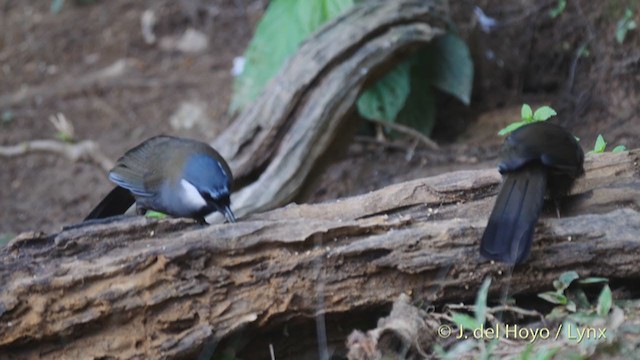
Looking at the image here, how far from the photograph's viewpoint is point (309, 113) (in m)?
5.84

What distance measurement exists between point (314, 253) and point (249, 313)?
0.34m

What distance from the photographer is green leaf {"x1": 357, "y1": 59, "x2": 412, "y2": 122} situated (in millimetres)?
6777

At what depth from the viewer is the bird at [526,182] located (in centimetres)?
358

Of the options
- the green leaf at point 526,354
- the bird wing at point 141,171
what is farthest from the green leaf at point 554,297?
the bird wing at point 141,171

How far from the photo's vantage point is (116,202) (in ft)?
16.5

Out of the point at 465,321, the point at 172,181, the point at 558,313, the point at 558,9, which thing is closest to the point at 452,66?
the point at 558,9

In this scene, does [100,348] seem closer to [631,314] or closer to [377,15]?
[631,314]

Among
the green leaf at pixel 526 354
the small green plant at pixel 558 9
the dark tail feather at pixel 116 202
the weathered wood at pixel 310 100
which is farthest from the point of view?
the small green plant at pixel 558 9

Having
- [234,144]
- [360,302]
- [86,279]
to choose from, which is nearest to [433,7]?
[234,144]

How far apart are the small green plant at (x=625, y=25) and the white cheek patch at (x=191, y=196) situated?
320 centimetres

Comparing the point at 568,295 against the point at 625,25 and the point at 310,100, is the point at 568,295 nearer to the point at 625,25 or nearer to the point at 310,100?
the point at 310,100

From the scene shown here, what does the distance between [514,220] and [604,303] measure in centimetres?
46

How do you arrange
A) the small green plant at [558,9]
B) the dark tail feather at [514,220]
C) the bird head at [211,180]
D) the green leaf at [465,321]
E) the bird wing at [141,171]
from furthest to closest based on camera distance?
1. the small green plant at [558,9]
2. the bird wing at [141,171]
3. the bird head at [211,180]
4. the dark tail feather at [514,220]
5. the green leaf at [465,321]

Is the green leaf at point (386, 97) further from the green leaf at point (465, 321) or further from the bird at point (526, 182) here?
the green leaf at point (465, 321)
